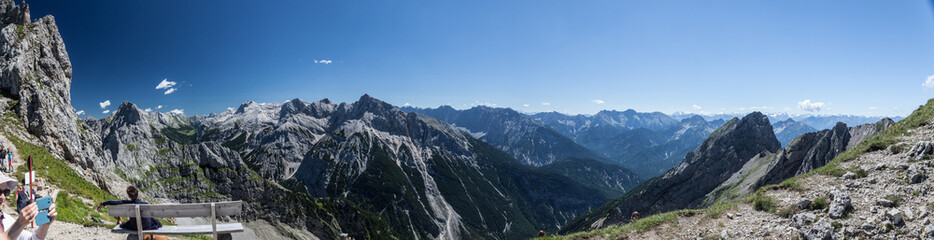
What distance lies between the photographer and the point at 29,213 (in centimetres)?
640

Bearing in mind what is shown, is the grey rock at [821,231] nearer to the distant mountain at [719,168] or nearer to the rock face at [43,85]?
the rock face at [43,85]

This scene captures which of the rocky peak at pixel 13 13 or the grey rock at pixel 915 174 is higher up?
the rocky peak at pixel 13 13

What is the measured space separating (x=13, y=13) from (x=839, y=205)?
138m

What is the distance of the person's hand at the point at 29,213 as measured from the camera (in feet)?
20.1

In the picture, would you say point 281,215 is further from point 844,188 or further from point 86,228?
point 844,188

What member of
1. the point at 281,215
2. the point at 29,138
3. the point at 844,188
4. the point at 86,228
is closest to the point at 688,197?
the point at 844,188

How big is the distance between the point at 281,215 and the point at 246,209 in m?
12.3

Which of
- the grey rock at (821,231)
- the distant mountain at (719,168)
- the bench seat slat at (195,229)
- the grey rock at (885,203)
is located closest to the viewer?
the bench seat slat at (195,229)

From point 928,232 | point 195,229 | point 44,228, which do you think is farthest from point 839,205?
point 44,228

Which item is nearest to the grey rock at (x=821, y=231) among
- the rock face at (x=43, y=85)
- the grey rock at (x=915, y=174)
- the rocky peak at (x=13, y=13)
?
the grey rock at (x=915, y=174)

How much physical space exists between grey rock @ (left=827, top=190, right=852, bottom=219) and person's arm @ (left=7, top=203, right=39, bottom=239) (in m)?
26.8

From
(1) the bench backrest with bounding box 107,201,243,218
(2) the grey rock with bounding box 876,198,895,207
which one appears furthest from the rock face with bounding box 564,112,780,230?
(1) the bench backrest with bounding box 107,201,243,218

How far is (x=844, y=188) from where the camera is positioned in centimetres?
1839

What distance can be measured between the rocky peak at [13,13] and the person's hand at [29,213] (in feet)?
389
